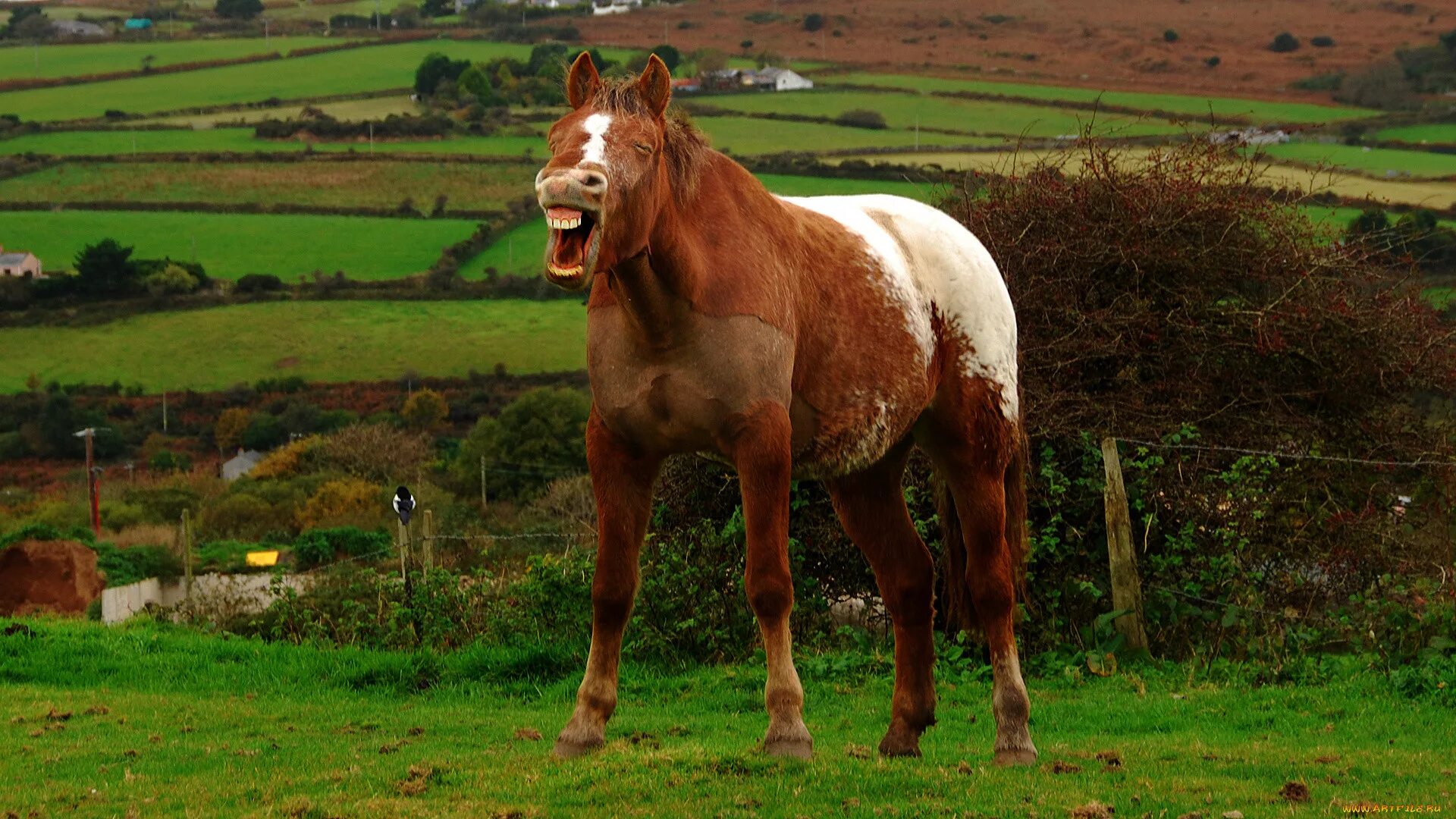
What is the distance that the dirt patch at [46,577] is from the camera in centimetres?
2284

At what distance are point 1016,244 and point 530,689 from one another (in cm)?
602

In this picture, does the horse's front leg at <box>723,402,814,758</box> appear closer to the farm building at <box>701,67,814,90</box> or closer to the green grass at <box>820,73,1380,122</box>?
the green grass at <box>820,73,1380,122</box>

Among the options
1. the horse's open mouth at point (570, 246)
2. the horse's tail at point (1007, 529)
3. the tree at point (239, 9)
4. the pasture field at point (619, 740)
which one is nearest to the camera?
the horse's open mouth at point (570, 246)

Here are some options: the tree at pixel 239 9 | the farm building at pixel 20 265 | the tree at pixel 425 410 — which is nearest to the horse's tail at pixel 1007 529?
the tree at pixel 425 410

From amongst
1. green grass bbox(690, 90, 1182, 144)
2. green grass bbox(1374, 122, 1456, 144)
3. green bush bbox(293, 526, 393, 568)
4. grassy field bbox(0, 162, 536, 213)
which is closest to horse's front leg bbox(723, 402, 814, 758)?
green bush bbox(293, 526, 393, 568)

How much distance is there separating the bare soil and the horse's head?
95520mm

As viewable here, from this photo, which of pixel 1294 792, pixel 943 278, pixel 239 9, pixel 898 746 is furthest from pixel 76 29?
pixel 1294 792

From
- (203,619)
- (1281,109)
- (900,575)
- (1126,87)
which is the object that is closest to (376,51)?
(1126,87)

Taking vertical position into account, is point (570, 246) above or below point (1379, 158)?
above

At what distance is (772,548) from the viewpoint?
22.8 ft

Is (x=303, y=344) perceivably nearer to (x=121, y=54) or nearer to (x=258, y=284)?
(x=258, y=284)

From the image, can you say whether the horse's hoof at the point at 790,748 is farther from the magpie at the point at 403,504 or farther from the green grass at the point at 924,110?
the green grass at the point at 924,110

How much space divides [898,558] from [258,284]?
72395 millimetres

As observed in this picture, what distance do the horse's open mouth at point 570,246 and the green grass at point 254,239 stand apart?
72200 millimetres
